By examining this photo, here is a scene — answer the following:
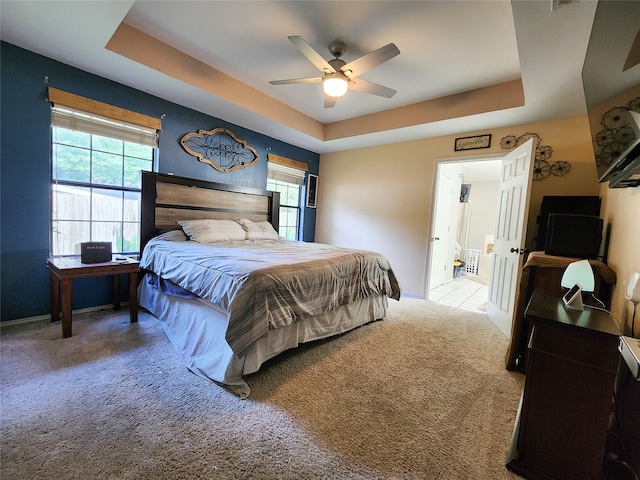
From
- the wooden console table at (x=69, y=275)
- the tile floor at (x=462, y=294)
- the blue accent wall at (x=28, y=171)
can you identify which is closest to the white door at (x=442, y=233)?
the tile floor at (x=462, y=294)

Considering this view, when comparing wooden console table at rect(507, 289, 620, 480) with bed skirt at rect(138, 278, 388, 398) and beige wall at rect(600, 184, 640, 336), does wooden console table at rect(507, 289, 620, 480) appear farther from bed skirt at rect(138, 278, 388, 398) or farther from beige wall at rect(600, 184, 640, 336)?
bed skirt at rect(138, 278, 388, 398)

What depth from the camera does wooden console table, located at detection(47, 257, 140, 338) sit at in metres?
2.23

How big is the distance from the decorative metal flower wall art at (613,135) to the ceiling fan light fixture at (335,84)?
69.4 inches

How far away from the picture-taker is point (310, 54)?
6.98 ft

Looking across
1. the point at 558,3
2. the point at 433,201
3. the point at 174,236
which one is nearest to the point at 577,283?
the point at 558,3

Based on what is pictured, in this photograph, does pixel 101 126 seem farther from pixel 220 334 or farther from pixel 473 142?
pixel 473 142

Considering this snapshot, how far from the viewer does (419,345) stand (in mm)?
2539

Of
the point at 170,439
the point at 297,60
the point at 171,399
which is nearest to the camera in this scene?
the point at 170,439

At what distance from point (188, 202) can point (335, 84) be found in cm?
230

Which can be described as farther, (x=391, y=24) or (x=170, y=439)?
(x=391, y=24)

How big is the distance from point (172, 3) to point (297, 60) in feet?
3.71

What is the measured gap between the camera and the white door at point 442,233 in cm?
468

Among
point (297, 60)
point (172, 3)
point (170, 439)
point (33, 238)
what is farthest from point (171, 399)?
point (297, 60)

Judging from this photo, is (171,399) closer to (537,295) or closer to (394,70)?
(537,295)
